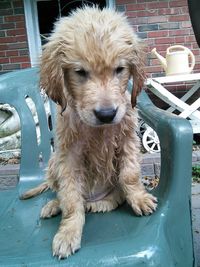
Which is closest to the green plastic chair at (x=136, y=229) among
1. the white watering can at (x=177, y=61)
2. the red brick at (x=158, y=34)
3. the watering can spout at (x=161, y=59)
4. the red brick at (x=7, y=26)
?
the white watering can at (x=177, y=61)

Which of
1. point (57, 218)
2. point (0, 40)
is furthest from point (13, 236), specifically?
point (0, 40)

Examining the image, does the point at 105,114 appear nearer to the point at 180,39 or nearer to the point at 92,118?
the point at 92,118

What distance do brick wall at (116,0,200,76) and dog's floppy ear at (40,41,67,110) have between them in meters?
2.89

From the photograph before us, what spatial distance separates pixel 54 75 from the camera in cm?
161

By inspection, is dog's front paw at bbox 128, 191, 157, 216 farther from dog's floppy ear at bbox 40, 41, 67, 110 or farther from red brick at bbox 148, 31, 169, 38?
red brick at bbox 148, 31, 169, 38

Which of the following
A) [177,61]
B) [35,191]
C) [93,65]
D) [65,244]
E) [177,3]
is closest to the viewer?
[65,244]

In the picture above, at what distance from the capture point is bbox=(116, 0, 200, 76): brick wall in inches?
175

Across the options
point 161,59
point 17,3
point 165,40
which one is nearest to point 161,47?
point 165,40

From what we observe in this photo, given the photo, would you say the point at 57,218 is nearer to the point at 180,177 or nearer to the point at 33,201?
the point at 33,201

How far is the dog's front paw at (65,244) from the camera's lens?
4.67ft

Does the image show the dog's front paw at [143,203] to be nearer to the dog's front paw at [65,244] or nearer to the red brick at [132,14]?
the dog's front paw at [65,244]

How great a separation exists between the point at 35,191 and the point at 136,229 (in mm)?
714

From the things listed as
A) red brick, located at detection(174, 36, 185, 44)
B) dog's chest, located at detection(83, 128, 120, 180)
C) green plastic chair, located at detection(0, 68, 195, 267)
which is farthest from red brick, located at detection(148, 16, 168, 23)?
dog's chest, located at detection(83, 128, 120, 180)

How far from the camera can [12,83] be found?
2414 mm
